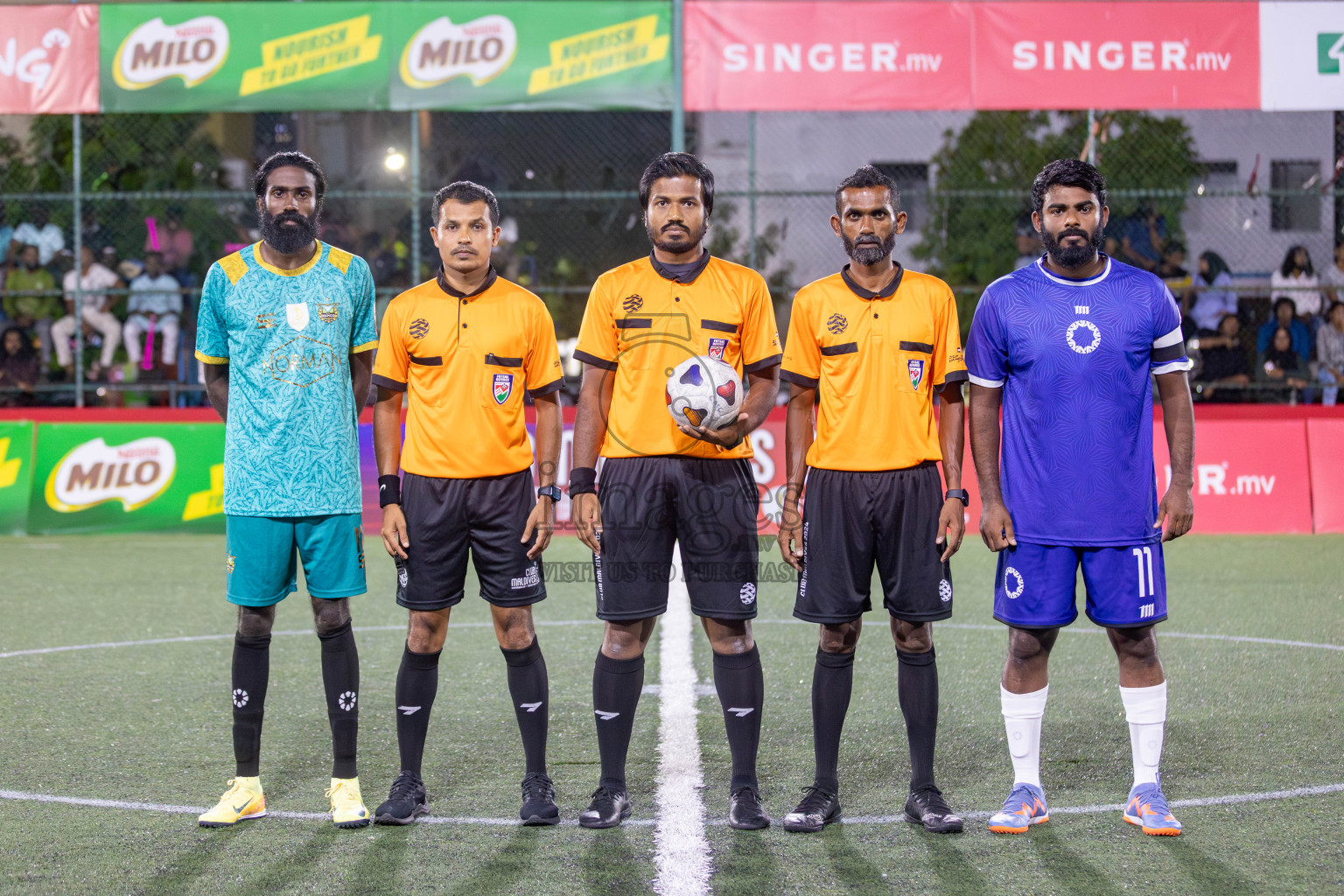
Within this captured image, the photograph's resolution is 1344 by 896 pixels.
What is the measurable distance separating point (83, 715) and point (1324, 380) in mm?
12577

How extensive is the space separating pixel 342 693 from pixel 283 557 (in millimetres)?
520

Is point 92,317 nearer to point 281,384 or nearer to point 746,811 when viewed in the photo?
point 281,384

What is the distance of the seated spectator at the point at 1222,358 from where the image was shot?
46.7ft

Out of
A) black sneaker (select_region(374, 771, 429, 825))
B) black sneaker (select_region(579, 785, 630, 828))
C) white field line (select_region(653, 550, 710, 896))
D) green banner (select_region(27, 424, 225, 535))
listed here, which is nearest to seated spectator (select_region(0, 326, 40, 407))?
green banner (select_region(27, 424, 225, 535))

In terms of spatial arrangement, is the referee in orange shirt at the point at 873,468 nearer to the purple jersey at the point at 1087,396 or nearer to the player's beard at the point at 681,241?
the purple jersey at the point at 1087,396

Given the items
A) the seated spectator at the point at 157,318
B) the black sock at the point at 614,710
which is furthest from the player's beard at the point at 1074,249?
the seated spectator at the point at 157,318

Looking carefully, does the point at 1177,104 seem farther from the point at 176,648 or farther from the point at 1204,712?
the point at 176,648

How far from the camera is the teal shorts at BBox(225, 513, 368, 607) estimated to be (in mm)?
4645

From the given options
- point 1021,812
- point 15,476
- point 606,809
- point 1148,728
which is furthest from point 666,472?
point 15,476

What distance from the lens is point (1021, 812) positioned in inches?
175

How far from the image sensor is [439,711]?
6.18 metres

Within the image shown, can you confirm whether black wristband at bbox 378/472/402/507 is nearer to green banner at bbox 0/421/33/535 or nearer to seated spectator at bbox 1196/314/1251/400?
green banner at bbox 0/421/33/535

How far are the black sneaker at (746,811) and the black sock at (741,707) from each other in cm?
3

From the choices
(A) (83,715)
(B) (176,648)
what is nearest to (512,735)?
(A) (83,715)
